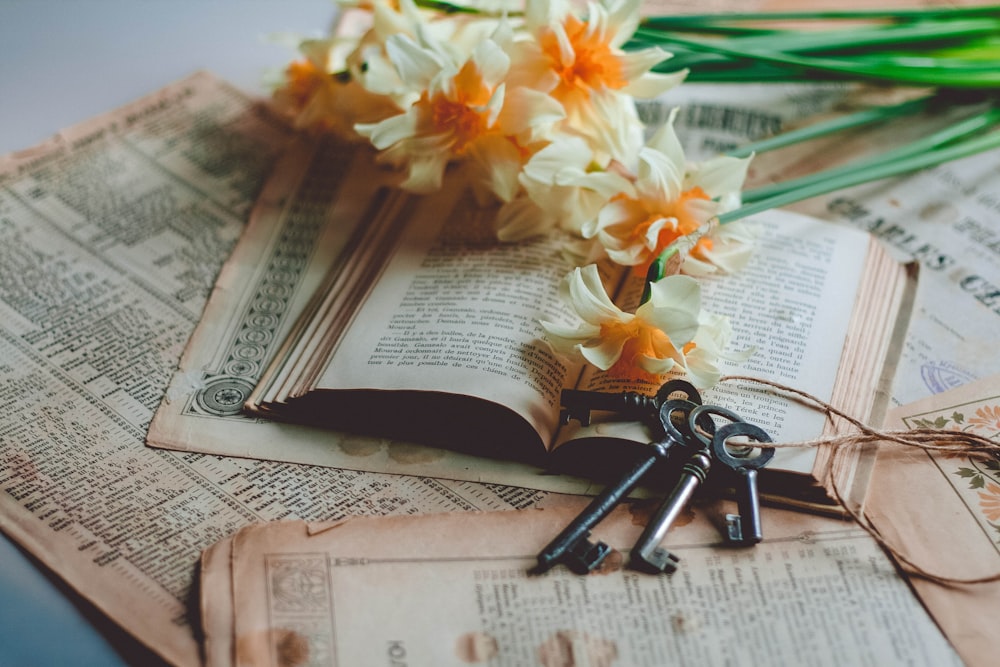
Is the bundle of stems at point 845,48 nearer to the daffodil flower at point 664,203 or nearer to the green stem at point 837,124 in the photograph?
the green stem at point 837,124

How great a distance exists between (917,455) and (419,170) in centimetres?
55

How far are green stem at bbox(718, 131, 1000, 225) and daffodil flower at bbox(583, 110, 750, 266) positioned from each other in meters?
0.03

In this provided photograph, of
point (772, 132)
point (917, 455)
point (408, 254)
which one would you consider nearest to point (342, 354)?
point (408, 254)

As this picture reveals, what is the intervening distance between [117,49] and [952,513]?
4.03 feet

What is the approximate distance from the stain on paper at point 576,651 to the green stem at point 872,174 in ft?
1.36

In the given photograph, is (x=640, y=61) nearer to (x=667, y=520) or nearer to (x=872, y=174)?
(x=872, y=174)

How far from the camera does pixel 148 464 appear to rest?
80cm

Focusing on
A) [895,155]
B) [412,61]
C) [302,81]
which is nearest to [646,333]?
[412,61]

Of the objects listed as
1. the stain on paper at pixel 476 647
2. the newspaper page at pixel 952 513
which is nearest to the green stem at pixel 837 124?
the newspaper page at pixel 952 513

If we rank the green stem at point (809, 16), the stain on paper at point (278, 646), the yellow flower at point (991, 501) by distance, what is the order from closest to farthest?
1. the stain on paper at point (278, 646)
2. the yellow flower at point (991, 501)
3. the green stem at point (809, 16)

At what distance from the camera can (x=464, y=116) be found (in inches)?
34.0

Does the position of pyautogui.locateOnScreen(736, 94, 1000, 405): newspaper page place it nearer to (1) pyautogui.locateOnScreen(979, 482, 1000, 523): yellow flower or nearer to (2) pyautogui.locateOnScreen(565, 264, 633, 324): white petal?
(1) pyautogui.locateOnScreen(979, 482, 1000, 523): yellow flower

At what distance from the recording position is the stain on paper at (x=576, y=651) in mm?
658

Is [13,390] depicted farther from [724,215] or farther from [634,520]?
[724,215]
